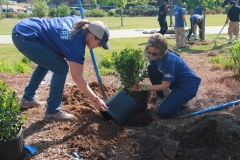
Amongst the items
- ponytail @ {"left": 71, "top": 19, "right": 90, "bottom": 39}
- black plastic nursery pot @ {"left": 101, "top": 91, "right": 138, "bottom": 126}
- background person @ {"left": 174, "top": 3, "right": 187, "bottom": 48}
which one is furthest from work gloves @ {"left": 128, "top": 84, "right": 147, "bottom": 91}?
background person @ {"left": 174, "top": 3, "right": 187, "bottom": 48}

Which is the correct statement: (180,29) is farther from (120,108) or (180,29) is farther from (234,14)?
(120,108)

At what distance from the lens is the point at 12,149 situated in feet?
8.89

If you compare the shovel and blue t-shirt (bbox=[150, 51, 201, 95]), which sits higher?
blue t-shirt (bbox=[150, 51, 201, 95])

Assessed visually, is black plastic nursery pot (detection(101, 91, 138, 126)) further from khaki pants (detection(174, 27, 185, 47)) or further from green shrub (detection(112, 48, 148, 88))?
khaki pants (detection(174, 27, 185, 47))

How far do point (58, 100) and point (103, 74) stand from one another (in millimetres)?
2861

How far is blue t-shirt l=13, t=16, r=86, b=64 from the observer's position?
3.06 metres

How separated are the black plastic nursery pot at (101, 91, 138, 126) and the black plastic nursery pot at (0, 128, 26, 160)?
1056 mm

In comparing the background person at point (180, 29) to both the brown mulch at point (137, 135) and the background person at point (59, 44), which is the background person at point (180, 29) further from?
the background person at point (59, 44)

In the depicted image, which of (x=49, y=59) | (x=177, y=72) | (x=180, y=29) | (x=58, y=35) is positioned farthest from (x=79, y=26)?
(x=180, y=29)

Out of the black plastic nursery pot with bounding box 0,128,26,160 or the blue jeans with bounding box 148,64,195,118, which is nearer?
the black plastic nursery pot with bounding box 0,128,26,160

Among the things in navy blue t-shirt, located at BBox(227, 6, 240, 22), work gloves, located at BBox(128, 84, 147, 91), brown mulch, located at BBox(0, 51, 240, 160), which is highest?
navy blue t-shirt, located at BBox(227, 6, 240, 22)

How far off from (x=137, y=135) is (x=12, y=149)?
1.31 metres

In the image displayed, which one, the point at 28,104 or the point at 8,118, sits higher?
the point at 8,118

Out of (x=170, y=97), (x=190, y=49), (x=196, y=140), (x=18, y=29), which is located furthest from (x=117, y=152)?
(x=190, y=49)
